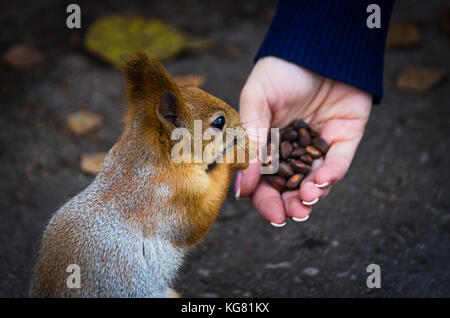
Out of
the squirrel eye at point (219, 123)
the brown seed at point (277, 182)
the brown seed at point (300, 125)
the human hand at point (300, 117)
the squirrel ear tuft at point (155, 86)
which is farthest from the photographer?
the brown seed at point (300, 125)

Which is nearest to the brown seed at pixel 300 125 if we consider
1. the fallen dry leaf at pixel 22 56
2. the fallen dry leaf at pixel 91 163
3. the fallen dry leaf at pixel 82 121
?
the fallen dry leaf at pixel 91 163

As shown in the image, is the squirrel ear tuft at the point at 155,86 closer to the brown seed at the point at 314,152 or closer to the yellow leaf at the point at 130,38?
the brown seed at the point at 314,152

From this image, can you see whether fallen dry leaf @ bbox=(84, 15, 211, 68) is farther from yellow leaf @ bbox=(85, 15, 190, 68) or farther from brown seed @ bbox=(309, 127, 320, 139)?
brown seed @ bbox=(309, 127, 320, 139)

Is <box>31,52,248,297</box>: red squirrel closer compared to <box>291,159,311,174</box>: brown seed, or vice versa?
<box>31,52,248,297</box>: red squirrel

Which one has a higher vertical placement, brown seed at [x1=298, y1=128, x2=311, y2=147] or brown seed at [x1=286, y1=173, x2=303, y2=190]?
brown seed at [x1=298, y1=128, x2=311, y2=147]

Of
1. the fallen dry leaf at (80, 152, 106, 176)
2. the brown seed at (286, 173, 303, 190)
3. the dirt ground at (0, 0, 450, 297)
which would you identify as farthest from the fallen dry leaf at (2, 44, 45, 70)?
the brown seed at (286, 173, 303, 190)
